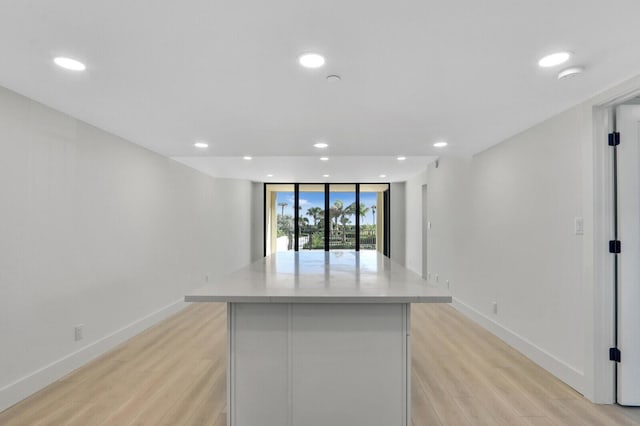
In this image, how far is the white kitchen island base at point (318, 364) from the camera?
1846 mm

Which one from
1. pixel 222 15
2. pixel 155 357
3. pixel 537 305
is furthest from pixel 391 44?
pixel 155 357

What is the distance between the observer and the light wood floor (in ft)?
7.09

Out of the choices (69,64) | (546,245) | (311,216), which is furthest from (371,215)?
(69,64)

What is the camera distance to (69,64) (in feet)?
6.35

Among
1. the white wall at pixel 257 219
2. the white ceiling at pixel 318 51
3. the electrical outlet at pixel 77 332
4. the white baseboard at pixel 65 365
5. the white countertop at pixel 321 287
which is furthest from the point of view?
the white wall at pixel 257 219

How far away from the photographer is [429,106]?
2637 mm

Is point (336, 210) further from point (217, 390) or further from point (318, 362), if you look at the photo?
point (318, 362)

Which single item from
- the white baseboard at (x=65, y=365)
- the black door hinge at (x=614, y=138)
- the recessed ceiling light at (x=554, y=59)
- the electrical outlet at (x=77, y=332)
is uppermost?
the recessed ceiling light at (x=554, y=59)

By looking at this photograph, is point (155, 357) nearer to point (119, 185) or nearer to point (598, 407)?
point (119, 185)

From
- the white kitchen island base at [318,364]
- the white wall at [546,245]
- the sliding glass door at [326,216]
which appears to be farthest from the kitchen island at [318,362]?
the sliding glass door at [326,216]

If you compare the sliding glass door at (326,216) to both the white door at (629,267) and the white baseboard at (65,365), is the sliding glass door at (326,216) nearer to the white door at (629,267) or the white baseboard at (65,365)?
the white baseboard at (65,365)

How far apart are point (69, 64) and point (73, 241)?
1.62m

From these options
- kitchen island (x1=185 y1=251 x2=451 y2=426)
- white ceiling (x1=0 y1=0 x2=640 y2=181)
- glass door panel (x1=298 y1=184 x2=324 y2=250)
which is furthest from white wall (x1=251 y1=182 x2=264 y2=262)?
kitchen island (x1=185 y1=251 x2=451 y2=426)

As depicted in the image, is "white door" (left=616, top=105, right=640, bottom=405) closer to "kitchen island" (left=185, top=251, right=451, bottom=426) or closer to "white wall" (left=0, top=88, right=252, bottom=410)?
"kitchen island" (left=185, top=251, right=451, bottom=426)
